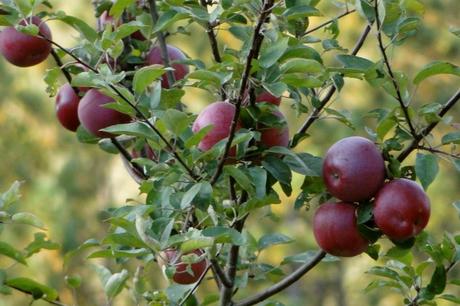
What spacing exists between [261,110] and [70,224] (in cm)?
282

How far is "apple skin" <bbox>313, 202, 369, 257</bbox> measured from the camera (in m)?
1.10

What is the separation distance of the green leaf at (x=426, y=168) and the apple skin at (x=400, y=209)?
13mm

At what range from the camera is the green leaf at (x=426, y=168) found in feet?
3.51

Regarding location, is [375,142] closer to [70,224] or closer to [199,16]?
[199,16]

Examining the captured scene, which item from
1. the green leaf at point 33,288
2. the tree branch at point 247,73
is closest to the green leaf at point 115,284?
the green leaf at point 33,288

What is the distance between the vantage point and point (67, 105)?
4.53 ft

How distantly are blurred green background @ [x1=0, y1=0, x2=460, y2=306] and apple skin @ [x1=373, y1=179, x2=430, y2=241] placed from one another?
2.33m

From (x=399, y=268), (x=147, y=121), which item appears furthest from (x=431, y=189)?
(x=147, y=121)

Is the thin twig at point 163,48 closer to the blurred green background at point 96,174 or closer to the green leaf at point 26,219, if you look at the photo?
the green leaf at point 26,219

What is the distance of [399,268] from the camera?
4.03 ft

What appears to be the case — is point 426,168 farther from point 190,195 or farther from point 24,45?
point 24,45

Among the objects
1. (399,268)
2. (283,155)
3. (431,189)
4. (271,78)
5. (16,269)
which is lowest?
(431,189)

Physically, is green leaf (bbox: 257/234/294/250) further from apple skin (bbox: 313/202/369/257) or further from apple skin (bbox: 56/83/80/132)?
apple skin (bbox: 56/83/80/132)

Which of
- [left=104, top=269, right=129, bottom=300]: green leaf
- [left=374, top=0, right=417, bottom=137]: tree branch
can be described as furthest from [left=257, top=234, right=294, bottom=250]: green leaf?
[left=374, top=0, right=417, bottom=137]: tree branch
